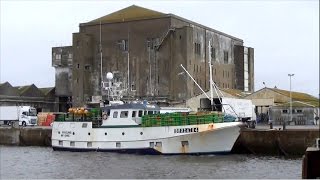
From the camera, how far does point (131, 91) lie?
6775 centimetres

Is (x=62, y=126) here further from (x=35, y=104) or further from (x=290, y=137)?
(x=35, y=104)

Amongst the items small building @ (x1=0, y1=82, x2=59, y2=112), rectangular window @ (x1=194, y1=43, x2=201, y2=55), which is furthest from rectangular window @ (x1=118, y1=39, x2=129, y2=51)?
small building @ (x1=0, y1=82, x2=59, y2=112)

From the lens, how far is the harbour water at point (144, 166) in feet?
90.4

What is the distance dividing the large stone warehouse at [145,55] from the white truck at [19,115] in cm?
988

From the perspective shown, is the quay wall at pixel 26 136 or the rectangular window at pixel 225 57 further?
the rectangular window at pixel 225 57

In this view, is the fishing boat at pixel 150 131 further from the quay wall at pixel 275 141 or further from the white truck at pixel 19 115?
the white truck at pixel 19 115

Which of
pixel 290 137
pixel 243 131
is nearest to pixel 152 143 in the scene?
pixel 243 131

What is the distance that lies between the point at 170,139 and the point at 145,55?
32964 millimetres

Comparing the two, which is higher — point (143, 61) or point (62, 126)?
point (143, 61)

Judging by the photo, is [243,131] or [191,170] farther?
[243,131]

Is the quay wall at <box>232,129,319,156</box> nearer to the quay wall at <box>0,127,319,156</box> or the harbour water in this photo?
the quay wall at <box>0,127,319,156</box>

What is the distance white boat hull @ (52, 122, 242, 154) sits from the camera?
3722 centimetres

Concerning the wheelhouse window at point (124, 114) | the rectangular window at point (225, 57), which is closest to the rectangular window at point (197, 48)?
the rectangular window at point (225, 57)

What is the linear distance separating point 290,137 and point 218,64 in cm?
4203
